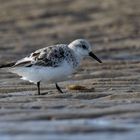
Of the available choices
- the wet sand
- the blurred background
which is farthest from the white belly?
the blurred background

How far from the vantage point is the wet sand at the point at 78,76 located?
9.29 metres

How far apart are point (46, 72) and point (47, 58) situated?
0.86 feet

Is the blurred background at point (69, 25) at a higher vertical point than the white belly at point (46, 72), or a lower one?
higher

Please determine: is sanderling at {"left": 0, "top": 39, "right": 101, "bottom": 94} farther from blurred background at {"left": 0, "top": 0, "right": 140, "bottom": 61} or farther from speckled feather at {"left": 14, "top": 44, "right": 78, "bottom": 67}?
blurred background at {"left": 0, "top": 0, "right": 140, "bottom": 61}

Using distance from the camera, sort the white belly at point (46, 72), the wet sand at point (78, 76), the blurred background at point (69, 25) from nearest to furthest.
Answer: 1. the wet sand at point (78, 76)
2. the white belly at point (46, 72)
3. the blurred background at point (69, 25)

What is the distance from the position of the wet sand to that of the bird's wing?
50cm

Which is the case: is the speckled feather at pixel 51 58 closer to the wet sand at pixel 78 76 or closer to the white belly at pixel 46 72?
the white belly at pixel 46 72

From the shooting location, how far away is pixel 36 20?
24156mm

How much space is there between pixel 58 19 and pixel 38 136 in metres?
16.0

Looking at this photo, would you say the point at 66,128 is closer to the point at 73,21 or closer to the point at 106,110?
the point at 106,110

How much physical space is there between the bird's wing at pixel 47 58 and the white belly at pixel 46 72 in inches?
2.7

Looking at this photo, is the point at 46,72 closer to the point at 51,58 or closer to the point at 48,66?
the point at 48,66

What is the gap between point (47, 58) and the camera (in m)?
12.0

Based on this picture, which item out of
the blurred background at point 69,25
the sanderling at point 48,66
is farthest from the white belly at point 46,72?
the blurred background at point 69,25
